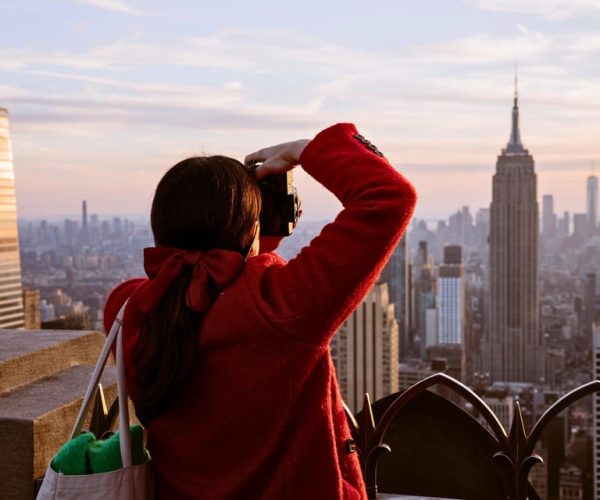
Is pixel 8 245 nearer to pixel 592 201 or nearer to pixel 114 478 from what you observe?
pixel 114 478

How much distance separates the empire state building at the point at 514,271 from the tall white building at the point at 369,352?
19802 mm

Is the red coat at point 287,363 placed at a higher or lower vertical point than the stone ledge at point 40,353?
higher

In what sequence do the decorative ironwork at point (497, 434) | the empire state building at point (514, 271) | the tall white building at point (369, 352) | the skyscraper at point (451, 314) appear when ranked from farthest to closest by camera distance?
1. the empire state building at point (514, 271)
2. the skyscraper at point (451, 314)
3. the tall white building at point (369, 352)
4. the decorative ironwork at point (497, 434)

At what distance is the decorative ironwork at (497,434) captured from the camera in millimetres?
2027

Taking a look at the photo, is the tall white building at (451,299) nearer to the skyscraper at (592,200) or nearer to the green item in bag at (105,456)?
the skyscraper at (592,200)

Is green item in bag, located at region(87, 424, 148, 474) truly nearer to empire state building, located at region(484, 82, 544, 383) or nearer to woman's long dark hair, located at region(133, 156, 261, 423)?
woman's long dark hair, located at region(133, 156, 261, 423)

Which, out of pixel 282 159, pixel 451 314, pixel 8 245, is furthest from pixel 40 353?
pixel 451 314

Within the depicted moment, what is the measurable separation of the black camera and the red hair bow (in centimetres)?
21

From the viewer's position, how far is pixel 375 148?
1505 mm

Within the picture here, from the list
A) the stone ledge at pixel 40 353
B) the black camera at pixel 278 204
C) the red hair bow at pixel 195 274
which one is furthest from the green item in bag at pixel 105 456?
the stone ledge at pixel 40 353

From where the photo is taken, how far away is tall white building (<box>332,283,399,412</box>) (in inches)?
2665

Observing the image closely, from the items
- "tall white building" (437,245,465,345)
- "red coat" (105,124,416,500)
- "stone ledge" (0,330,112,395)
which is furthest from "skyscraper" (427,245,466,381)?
"red coat" (105,124,416,500)

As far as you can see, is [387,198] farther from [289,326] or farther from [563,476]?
[563,476]

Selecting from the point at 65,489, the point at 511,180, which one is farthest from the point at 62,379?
the point at 511,180
